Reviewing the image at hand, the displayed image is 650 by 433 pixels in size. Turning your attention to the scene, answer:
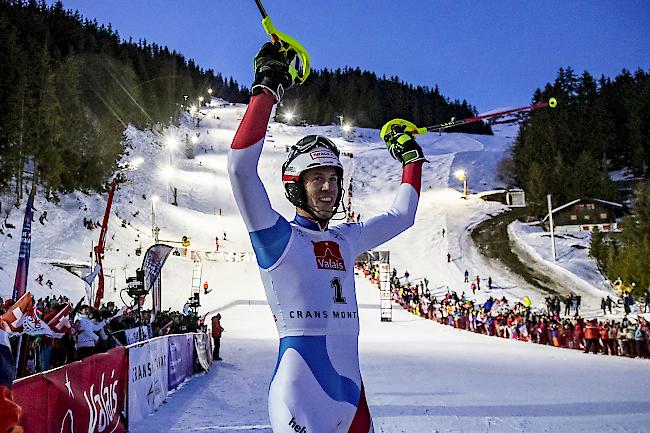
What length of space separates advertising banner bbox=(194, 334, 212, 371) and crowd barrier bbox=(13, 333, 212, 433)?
2.68 m

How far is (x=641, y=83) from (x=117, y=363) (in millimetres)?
104576

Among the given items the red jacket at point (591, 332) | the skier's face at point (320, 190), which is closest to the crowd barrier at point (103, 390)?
the skier's face at point (320, 190)

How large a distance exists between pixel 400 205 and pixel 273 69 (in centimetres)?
153

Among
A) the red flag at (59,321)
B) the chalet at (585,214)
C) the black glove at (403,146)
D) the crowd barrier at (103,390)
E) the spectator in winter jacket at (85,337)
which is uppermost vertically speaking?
the chalet at (585,214)

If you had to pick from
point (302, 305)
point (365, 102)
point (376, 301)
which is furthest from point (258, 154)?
point (365, 102)

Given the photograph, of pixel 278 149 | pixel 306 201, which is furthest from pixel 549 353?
pixel 278 149

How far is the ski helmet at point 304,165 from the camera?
11.9ft

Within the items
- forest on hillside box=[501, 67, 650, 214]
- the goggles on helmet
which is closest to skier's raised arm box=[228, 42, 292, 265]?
the goggles on helmet

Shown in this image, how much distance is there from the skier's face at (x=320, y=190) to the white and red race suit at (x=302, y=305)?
0.34ft

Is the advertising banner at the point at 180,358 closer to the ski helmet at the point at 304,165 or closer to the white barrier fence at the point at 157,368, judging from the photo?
the white barrier fence at the point at 157,368

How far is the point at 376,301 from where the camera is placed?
39.0 m

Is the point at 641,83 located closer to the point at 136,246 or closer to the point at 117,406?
the point at 136,246

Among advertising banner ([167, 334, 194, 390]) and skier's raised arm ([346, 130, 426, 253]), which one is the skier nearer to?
skier's raised arm ([346, 130, 426, 253])

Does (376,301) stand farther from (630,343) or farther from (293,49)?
(293,49)
